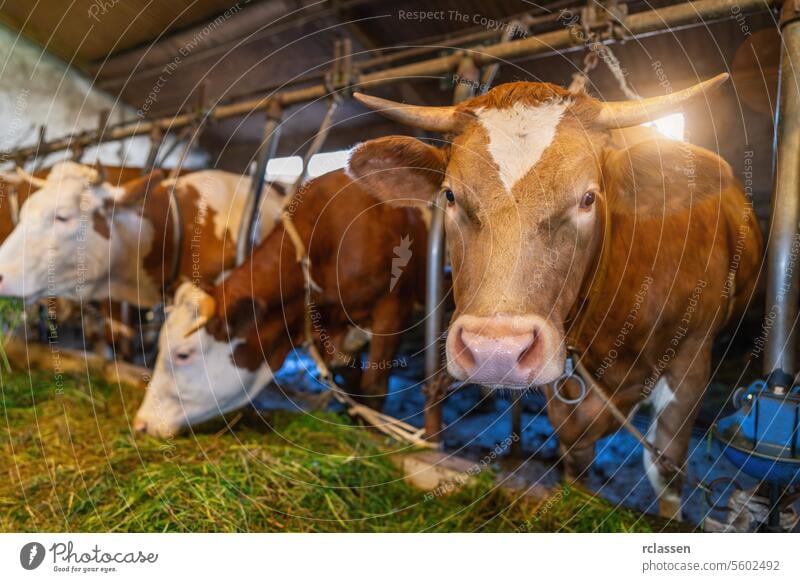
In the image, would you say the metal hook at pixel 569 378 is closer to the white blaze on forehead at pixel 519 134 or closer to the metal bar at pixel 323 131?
the white blaze on forehead at pixel 519 134

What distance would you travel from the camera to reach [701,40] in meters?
1.15

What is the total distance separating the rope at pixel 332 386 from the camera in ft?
4.88

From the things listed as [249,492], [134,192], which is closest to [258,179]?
[134,192]

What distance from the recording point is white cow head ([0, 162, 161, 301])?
176cm

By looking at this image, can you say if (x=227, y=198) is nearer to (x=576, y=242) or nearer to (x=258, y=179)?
(x=258, y=179)

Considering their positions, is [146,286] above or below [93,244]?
below

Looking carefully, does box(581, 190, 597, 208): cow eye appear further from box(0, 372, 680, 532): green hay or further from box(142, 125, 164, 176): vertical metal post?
box(142, 125, 164, 176): vertical metal post

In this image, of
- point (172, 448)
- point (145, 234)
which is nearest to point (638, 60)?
point (172, 448)

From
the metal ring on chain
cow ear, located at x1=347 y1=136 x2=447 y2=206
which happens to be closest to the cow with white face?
cow ear, located at x1=347 y1=136 x2=447 y2=206

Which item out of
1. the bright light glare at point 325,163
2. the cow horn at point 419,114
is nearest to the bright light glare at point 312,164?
the bright light glare at point 325,163

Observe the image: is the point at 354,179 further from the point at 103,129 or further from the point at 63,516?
the point at 103,129

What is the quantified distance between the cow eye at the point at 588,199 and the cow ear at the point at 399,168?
0.28m

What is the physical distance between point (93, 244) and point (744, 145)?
228cm

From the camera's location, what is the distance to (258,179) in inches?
67.2
